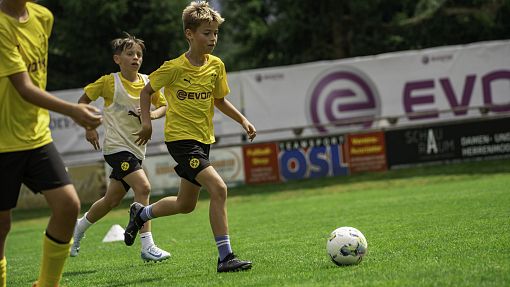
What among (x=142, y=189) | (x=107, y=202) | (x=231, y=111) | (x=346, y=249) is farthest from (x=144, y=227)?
(x=346, y=249)

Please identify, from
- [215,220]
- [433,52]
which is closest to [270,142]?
[433,52]

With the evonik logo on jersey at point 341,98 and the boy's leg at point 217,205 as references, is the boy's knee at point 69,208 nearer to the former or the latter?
the boy's leg at point 217,205

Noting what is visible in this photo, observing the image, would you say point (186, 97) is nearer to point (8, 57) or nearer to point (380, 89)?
point (8, 57)

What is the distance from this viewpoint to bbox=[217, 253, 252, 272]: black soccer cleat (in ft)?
22.6

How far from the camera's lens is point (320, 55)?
27828 millimetres

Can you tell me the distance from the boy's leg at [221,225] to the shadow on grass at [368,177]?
1320cm

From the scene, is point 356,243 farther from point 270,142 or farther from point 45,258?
point 270,142

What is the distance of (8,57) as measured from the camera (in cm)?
528

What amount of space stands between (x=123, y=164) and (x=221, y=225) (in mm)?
2151

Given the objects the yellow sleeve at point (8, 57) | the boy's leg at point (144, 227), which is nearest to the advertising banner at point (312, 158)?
the boy's leg at point (144, 227)

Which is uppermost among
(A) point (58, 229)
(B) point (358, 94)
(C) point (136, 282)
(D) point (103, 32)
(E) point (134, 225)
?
(D) point (103, 32)

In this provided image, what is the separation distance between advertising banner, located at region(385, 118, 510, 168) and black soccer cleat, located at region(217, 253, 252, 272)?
14.6 metres

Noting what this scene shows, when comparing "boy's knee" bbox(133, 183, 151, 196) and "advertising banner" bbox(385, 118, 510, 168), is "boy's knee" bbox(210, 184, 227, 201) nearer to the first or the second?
"boy's knee" bbox(133, 183, 151, 196)

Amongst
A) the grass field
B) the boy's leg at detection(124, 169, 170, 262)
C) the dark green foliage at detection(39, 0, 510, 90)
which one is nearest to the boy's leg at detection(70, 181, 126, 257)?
the boy's leg at detection(124, 169, 170, 262)
